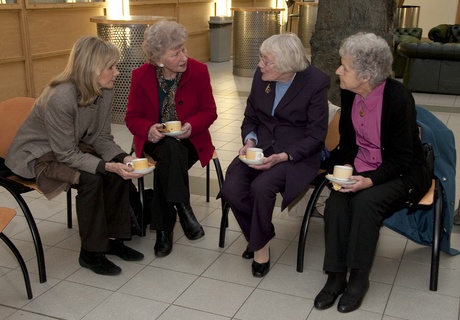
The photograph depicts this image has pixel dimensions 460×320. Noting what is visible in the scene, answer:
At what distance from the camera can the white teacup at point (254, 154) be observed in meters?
2.88

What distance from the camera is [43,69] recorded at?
6.76 meters

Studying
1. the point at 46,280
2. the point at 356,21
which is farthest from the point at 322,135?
the point at 46,280

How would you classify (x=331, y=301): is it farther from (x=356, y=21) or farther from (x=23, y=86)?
(x=23, y=86)

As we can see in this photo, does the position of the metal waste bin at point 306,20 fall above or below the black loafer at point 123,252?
above

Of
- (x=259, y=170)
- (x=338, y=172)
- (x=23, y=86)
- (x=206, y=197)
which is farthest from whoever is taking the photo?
(x=23, y=86)

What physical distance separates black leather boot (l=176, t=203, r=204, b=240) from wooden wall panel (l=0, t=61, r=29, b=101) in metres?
3.64

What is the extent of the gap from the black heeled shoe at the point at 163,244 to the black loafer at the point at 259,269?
1.61 ft

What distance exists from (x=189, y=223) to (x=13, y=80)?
12.7 ft

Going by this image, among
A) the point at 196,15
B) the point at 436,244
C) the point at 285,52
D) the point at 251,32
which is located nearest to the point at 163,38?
the point at 285,52

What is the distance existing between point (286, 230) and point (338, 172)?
93 centimetres

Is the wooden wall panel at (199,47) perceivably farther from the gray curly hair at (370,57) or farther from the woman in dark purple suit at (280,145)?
the gray curly hair at (370,57)

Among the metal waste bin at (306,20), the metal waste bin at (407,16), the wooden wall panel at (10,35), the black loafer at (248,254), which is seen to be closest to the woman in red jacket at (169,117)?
the black loafer at (248,254)

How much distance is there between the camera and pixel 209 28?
10.6 meters

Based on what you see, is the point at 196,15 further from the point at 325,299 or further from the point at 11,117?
the point at 325,299
